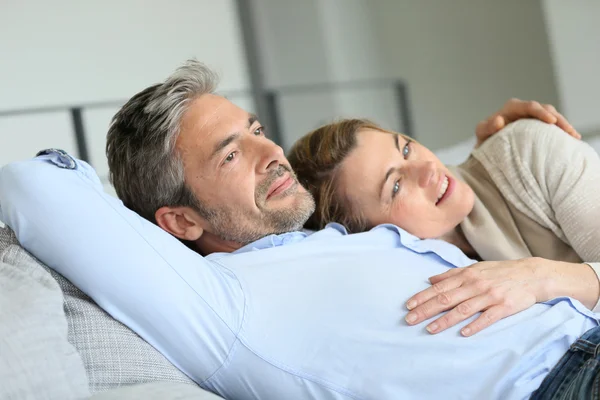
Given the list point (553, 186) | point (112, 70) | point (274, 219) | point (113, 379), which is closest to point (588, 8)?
point (112, 70)

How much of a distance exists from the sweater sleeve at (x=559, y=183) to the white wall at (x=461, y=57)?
166 inches

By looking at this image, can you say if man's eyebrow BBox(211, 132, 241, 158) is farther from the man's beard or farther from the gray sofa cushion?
the gray sofa cushion

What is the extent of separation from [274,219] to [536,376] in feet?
2.33

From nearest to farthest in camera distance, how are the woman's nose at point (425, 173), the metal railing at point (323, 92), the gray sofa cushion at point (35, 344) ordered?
the gray sofa cushion at point (35, 344), the woman's nose at point (425, 173), the metal railing at point (323, 92)

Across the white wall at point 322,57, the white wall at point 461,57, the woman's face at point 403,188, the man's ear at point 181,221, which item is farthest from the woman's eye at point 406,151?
the white wall at point 322,57

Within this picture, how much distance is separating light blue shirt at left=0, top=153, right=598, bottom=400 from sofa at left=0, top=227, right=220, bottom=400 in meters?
0.03

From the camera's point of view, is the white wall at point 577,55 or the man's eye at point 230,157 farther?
the white wall at point 577,55

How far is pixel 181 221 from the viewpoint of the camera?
1964 mm

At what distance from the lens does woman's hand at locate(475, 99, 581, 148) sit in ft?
7.25

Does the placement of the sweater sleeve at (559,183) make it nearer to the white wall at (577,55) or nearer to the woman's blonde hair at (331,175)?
the woman's blonde hair at (331,175)

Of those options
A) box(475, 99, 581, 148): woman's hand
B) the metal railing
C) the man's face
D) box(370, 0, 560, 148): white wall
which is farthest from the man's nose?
box(370, 0, 560, 148): white wall

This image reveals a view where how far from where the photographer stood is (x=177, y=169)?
74.5 inches

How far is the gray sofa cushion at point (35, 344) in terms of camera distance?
118 centimetres

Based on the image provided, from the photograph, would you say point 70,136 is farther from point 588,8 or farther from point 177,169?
point 588,8
